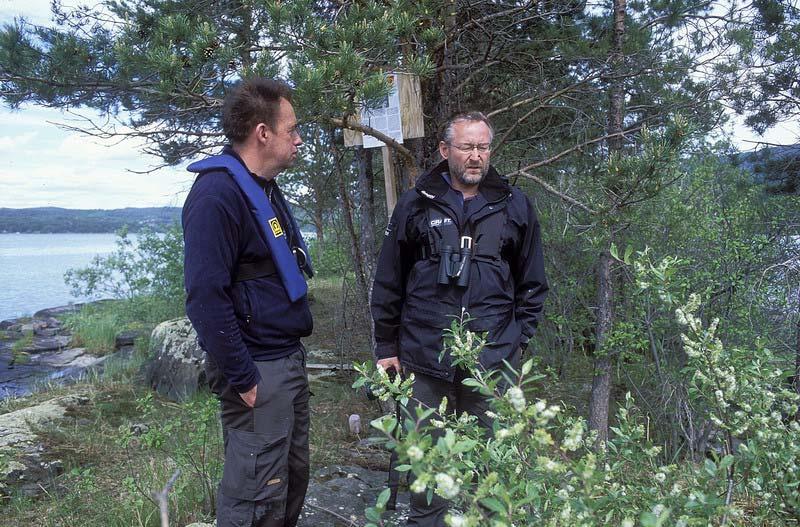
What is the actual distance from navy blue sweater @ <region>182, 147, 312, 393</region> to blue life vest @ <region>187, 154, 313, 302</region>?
0.08 ft

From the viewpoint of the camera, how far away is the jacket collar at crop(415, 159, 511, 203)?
3.09 metres

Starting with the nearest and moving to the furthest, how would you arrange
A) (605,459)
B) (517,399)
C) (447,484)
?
(447,484), (517,399), (605,459)

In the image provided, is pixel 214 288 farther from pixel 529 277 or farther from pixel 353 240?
A: pixel 353 240

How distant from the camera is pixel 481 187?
10.3ft

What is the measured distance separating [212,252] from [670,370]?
4.87m

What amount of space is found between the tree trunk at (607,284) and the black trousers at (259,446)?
3151 millimetres

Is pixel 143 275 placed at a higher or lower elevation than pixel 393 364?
lower

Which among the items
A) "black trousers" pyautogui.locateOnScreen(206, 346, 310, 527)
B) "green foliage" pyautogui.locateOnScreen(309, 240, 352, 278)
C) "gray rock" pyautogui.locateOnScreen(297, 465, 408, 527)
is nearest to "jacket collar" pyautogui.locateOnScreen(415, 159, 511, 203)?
"black trousers" pyautogui.locateOnScreen(206, 346, 310, 527)

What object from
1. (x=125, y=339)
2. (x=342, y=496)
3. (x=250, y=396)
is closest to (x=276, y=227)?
(x=250, y=396)

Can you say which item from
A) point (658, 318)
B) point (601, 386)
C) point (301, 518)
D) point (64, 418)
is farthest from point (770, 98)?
point (64, 418)

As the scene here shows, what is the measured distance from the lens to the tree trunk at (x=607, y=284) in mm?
5132

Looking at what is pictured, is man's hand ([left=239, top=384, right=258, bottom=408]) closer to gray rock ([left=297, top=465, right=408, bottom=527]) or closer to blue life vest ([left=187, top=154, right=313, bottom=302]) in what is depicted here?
blue life vest ([left=187, top=154, right=313, bottom=302])

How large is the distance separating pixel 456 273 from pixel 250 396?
1081mm

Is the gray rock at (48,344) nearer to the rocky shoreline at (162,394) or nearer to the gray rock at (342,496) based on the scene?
the rocky shoreline at (162,394)
